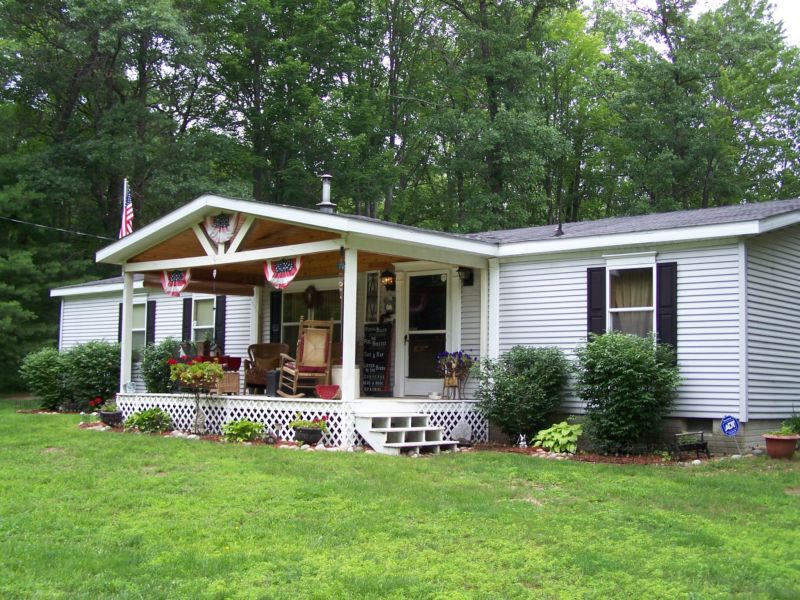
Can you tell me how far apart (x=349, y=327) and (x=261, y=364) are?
3.13m

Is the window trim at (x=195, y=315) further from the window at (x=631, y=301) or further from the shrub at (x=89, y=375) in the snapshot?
the window at (x=631, y=301)

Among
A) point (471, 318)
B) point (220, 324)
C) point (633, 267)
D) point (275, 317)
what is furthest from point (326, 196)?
point (220, 324)

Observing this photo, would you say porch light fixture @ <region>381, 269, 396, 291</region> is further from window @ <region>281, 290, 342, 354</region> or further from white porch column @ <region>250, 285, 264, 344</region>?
white porch column @ <region>250, 285, 264, 344</region>

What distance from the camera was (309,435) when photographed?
383 inches

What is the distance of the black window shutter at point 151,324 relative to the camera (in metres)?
16.5

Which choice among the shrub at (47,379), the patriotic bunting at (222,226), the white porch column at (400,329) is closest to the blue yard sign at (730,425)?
the white porch column at (400,329)

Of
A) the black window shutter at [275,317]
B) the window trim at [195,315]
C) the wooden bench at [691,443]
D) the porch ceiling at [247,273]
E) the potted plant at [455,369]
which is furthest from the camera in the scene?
the window trim at [195,315]

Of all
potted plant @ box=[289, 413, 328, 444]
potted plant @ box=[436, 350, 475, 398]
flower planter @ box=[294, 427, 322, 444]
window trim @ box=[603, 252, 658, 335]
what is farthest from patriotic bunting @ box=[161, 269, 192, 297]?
window trim @ box=[603, 252, 658, 335]

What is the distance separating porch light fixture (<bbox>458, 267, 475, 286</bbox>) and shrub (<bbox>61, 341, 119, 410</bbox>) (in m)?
7.67

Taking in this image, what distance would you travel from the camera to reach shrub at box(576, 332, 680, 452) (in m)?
9.30

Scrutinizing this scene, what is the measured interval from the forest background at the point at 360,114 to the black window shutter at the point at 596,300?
11.9m

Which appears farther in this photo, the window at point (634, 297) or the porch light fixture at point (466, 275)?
the porch light fixture at point (466, 275)

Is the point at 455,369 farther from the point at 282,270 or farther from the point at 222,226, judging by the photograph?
the point at 222,226

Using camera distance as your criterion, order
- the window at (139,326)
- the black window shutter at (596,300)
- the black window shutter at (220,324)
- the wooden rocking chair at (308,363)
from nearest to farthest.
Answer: the black window shutter at (596,300) → the wooden rocking chair at (308,363) → the black window shutter at (220,324) → the window at (139,326)
